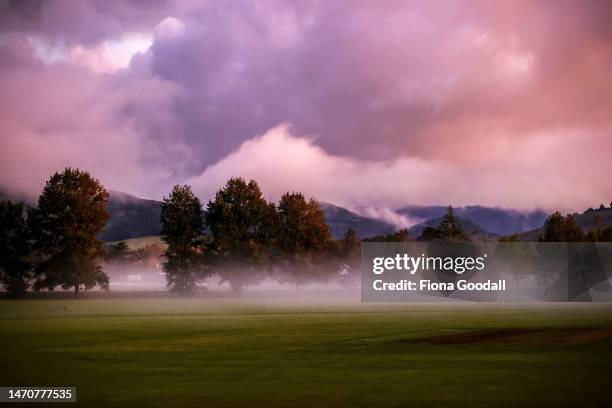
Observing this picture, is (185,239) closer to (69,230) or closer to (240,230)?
(240,230)

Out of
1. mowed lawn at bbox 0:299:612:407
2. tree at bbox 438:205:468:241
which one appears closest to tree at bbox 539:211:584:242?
tree at bbox 438:205:468:241

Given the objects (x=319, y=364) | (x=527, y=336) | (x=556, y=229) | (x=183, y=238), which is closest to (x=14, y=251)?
(x=183, y=238)

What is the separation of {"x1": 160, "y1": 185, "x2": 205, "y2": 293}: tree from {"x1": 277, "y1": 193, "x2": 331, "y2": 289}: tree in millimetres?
13922

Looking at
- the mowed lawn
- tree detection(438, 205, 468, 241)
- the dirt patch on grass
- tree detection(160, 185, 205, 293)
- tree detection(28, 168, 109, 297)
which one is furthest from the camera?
tree detection(438, 205, 468, 241)

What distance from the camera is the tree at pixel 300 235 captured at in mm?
130625

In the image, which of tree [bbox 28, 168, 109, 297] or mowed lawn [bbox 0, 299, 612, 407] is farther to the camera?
tree [bbox 28, 168, 109, 297]

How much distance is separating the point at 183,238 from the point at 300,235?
64.8ft

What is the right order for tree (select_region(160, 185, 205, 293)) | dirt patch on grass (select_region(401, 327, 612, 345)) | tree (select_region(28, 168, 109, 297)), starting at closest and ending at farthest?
dirt patch on grass (select_region(401, 327, 612, 345)) → tree (select_region(28, 168, 109, 297)) → tree (select_region(160, 185, 205, 293))

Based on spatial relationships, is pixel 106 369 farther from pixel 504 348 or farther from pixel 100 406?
pixel 504 348

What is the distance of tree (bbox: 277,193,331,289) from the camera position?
130625mm

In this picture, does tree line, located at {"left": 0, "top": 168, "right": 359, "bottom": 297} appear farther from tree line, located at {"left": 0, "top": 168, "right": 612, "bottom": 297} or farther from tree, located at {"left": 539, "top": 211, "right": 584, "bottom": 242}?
tree, located at {"left": 539, "top": 211, "right": 584, "bottom": 242}

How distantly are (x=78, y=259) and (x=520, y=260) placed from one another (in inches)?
2575

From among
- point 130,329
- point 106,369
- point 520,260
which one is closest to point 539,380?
point 106,369

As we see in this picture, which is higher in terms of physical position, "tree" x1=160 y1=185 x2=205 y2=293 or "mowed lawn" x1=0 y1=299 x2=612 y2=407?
"tree" x1=160 y1=185 x2=205 y2=293
